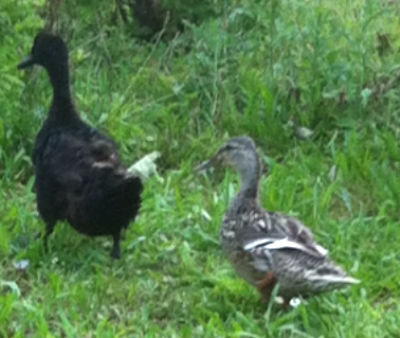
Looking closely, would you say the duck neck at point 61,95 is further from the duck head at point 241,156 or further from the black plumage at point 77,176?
the duck head at point 241,156

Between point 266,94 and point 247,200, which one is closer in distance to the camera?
point 247,200

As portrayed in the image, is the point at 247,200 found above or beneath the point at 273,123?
above

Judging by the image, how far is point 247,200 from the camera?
628 centimetres

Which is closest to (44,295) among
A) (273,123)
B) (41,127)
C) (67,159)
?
(67,159)

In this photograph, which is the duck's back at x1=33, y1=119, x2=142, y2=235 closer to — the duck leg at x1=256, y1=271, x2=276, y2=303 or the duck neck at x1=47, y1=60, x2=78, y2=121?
the duck neck at x1=47, y1=60, x2=78, y2=121

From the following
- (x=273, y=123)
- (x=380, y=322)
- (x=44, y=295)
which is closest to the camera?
(x=380, y=322)

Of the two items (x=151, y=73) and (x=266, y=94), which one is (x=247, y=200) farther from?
(x=151, y=73)

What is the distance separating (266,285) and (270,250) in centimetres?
16

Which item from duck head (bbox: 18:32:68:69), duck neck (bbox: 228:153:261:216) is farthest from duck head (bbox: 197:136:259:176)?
duck head (bbox: 18:32:68:69)

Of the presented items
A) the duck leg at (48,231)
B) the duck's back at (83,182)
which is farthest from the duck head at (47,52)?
the duck leg at (48,231)

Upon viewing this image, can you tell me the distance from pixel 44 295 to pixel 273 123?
2.27m

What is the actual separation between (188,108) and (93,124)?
0.68m

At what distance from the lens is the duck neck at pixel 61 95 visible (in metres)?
7.08

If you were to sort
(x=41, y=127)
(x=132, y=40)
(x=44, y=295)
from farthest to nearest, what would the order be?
1. (x=132, y=40)
2. (x=41, y=127)
3. (x=44, y=295)
